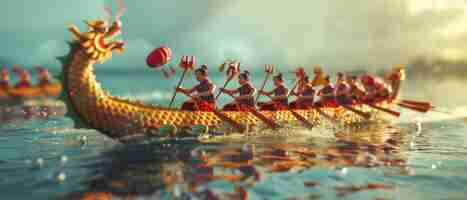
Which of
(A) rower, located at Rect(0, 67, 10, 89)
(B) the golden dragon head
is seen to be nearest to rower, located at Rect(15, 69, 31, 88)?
(A) rower, located at Rect(0, 67, 10, 89)

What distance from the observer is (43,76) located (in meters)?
31.5

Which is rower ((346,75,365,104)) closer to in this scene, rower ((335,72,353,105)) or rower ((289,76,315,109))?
rower ((335,72,353,105))

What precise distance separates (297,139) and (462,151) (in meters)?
5.72

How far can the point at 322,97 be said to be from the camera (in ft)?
79.8

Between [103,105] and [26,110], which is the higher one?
[103,105]

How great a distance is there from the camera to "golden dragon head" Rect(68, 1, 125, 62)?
13.6 m

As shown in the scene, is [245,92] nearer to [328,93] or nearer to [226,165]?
[226,165]

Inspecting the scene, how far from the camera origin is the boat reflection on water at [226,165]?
33.6ft

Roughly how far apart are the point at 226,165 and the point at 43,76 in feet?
73.1

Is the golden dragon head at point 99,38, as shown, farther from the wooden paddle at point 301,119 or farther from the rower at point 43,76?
the rower at point 43,76

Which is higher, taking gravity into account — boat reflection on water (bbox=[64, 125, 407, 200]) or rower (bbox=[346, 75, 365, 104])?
rower (bbox=[346, 75, 365, 104])

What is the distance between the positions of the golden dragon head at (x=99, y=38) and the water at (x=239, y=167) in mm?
2981

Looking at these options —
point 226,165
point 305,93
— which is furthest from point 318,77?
point 226,165

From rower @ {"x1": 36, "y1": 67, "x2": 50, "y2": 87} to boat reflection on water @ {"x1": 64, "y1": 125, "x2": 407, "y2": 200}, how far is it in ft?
56.6
